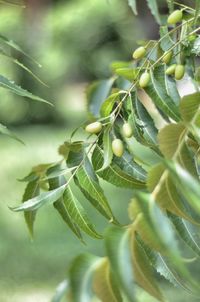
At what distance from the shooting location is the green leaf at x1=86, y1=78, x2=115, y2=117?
3.36ft

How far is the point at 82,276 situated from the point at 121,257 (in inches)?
1.3

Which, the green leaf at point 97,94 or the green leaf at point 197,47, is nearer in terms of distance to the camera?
the green leaf at point 197,47

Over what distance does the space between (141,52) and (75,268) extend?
37cm

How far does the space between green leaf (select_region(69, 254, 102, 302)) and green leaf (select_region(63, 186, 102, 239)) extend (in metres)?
0.24

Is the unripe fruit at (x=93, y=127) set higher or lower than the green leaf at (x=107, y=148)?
higher

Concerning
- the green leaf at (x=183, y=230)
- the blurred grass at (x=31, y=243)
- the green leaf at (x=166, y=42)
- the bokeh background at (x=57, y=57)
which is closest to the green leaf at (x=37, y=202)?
the green leaf at (x=183, y=230)

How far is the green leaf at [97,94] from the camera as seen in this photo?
102cm

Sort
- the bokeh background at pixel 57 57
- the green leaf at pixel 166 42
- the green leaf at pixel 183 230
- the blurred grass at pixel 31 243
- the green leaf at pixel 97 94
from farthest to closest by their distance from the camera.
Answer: the bokeh background at pixel 57 57 → the blurred grass at pixel 31 243 → the green leaf at pixel 97 94 → the green leaf at pixel 166 42 → the green leaf at pixel 183 230

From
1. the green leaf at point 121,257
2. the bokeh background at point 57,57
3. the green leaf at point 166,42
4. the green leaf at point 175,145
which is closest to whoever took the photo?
the green leaf at point 121,257

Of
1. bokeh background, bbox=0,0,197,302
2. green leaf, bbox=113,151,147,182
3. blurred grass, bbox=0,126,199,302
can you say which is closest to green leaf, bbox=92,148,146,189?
green leaf, bbox=113,151,147,182

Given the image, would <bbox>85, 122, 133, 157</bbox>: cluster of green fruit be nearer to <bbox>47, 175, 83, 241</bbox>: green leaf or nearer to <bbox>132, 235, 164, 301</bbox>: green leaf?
<bbox>47, 175, 83, 241</bbox>: green leaf

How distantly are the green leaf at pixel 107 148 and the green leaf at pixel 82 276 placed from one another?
202 millimetres

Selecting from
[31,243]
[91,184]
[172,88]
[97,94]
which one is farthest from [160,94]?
[31,243]

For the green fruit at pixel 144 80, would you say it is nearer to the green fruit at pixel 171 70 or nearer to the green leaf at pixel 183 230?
the green fruit at pixel 171 70
